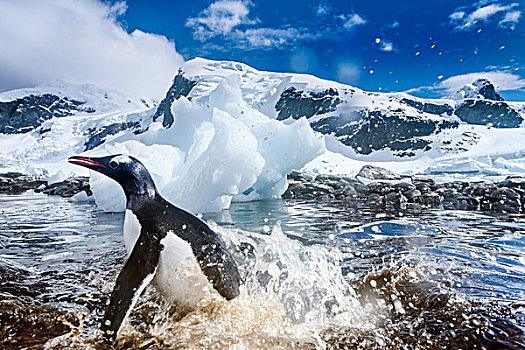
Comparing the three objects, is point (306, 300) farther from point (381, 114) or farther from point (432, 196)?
point (381, 114)

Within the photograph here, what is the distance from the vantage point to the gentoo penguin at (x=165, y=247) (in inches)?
79.4

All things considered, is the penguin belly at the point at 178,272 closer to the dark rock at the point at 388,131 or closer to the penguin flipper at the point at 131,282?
the penguin flipper at the point at 131,282

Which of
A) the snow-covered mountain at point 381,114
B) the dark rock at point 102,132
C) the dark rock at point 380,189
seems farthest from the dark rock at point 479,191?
the dark rock at point 102,132

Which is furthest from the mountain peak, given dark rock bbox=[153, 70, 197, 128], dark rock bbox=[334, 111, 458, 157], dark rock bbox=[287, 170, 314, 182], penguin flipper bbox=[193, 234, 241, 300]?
penguin flipper bbox=[193, 234, 241, 300]

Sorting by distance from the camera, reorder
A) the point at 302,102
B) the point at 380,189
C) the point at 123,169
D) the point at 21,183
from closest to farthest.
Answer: the point at 123,169
the point at 380,189
the point at 21,183
the point at 302,102

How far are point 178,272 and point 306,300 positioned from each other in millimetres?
909

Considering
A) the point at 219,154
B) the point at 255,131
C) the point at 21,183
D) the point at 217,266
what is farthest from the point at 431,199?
the point at 21,183

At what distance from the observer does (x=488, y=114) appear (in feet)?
298

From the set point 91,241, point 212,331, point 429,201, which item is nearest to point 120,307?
point 212,331

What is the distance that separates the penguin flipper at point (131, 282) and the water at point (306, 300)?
0.11 m

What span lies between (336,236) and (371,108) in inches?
3250

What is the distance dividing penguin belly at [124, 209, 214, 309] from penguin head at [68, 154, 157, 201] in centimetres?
20

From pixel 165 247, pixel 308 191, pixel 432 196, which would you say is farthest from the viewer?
pixel 308 191

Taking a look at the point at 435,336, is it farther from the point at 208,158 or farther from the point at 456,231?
the point at 208,158
